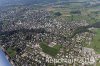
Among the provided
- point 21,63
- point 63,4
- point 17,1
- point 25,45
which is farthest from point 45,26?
point 17,1

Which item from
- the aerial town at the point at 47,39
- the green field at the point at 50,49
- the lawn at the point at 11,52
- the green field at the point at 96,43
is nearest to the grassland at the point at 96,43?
the green field at the point at 96,43

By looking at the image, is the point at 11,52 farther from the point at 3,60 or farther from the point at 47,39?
the point at 47,39

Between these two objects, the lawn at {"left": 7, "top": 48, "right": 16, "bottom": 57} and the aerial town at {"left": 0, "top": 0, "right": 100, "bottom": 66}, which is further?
the lawn at {"left": 7, "top": 48, "right": 16, "bottom": 57}

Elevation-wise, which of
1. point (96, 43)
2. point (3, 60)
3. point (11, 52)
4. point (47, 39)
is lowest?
point (96, 43)

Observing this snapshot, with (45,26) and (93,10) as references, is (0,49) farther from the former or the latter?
(93,10)

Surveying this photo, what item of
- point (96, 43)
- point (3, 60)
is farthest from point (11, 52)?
point (96, 43)

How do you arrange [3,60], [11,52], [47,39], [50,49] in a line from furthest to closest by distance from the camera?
[47,39]
[50,49]
[11,52]
[3,60]

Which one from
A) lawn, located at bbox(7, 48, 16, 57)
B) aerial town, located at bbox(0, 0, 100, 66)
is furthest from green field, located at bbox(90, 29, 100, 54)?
lawn, located at bbox(7, 48, 16, 57)

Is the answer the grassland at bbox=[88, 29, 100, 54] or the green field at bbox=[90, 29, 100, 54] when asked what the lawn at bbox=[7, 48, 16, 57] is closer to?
the grassland at bbox=[88, 29, 100, 54]

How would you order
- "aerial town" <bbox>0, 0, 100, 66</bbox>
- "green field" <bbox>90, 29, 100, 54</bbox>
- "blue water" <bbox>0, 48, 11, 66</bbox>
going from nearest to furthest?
"blue water" <bbox>0, 48, 11, 66</bbox>
"aerial town" <bbox>0, 0, 100, 66</bbox>
"green field" <bbox>90, 29, 100, 54</bbox>
